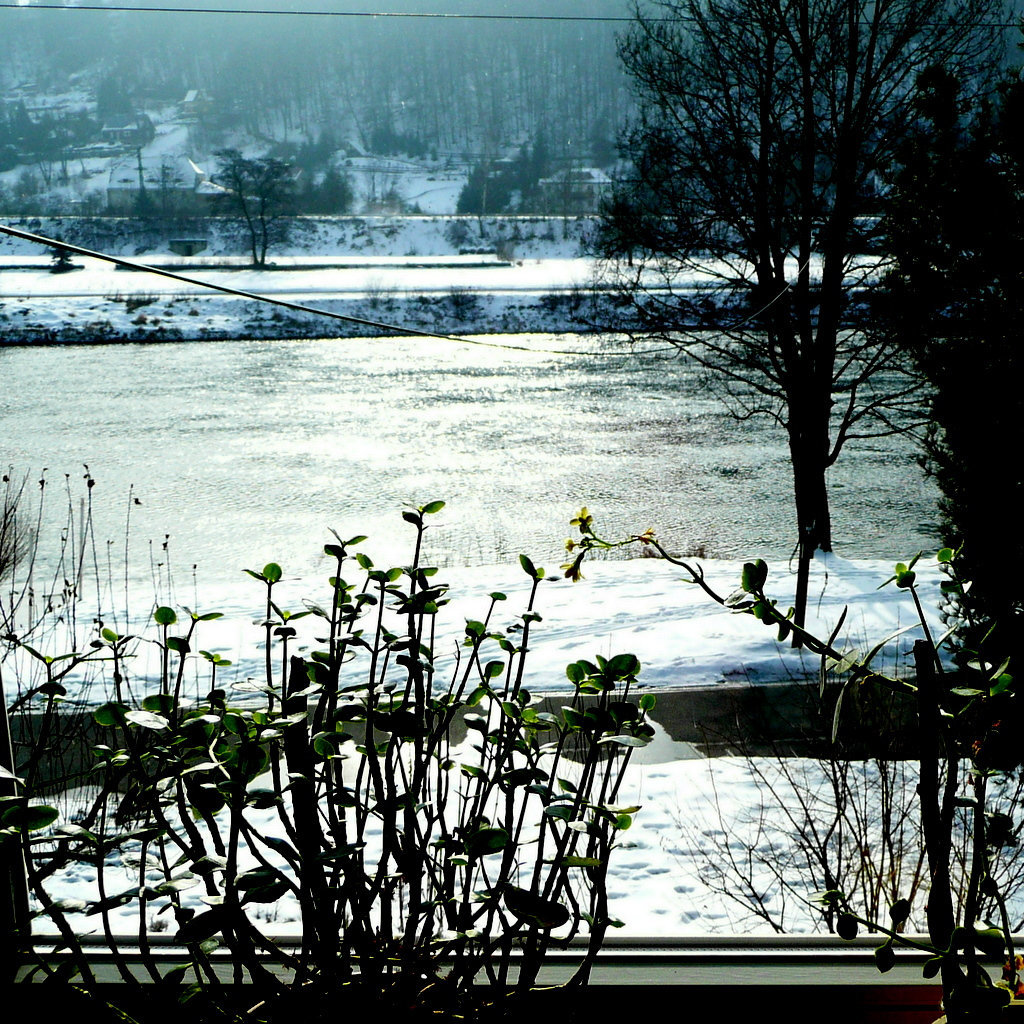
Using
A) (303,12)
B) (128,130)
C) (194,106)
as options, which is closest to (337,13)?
(303,12)

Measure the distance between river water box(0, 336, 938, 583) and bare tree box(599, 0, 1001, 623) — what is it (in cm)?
71

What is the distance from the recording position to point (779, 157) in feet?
13.1

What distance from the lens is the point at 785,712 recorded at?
2453 mm

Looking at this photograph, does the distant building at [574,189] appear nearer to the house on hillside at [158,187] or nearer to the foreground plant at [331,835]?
the house on hillside at [158,187]

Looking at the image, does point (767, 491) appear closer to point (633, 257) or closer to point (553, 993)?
point (633, 257)

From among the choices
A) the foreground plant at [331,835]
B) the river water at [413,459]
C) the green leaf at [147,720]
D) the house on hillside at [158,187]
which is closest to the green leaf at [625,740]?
the foreground plant at [331,835]

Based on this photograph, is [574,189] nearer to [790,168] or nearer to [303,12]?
[790,168]

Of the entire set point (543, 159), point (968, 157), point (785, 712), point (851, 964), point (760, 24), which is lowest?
point (785, 712)

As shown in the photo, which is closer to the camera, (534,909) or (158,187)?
(534,909)

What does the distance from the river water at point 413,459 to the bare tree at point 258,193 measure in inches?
76.0

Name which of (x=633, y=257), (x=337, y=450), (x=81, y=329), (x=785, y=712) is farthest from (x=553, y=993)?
(x=81, y=329)

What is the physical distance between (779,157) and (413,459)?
15.5ft

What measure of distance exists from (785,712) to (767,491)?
4404 mm

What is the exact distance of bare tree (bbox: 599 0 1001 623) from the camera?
3.74 meters
